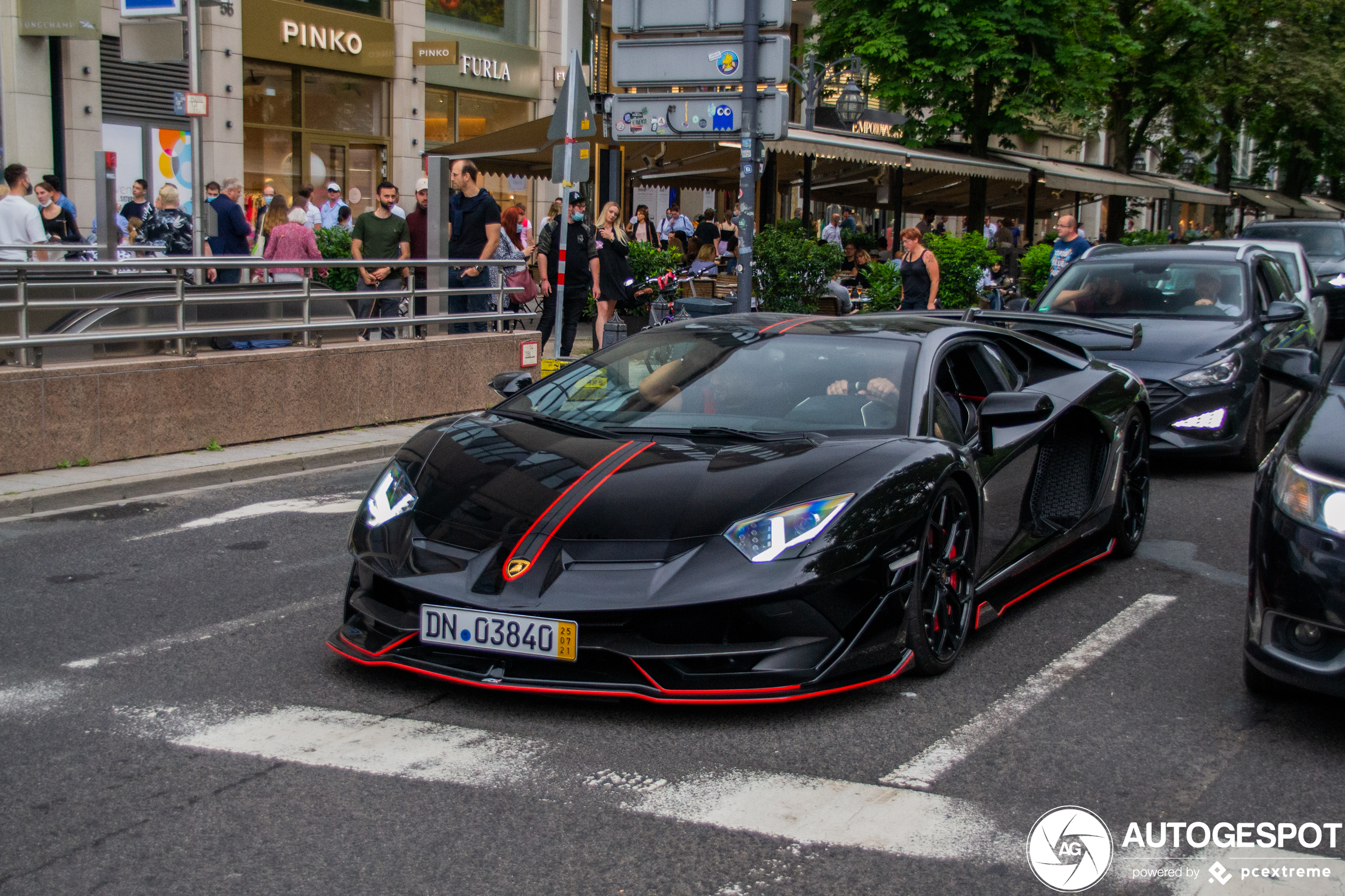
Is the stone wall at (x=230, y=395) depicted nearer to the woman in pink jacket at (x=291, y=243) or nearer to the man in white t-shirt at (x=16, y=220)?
the woman in pink jacket at (x=291, y=243)

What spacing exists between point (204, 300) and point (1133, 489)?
6558 mm

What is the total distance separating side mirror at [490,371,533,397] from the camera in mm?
6098

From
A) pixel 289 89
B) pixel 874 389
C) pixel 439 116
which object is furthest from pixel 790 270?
pixel 439 116

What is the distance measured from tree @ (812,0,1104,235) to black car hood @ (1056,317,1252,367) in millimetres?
19226

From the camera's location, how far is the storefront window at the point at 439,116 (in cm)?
2715

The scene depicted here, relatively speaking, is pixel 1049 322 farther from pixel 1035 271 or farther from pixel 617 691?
pixel 1035 271

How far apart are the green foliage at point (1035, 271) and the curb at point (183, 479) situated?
13.2 meters

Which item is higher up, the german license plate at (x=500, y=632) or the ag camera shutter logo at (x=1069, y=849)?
the german license plate at (x=500, y=632)

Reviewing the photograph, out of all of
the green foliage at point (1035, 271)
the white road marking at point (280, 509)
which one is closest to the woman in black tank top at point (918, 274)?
the white road marking at point (280, 509)

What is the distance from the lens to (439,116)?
2745 cm

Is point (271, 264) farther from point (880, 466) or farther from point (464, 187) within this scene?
point (880, 466)

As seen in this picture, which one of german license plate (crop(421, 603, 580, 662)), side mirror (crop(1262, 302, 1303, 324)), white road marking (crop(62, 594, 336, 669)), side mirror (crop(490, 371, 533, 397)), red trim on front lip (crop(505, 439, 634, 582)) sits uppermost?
side mirror (crop(1262, 302, 1303, 324))

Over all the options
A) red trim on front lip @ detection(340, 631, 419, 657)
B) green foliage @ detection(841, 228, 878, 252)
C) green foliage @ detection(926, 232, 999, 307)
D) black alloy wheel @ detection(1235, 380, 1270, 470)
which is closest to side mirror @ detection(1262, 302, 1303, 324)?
black alloy wheel @ detection(1235, 380, 1270, 470)

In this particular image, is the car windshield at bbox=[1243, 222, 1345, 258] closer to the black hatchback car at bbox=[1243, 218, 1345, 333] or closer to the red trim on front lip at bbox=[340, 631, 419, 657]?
the black hatchback car at bbox=[1243, 218, 1345, 333]
